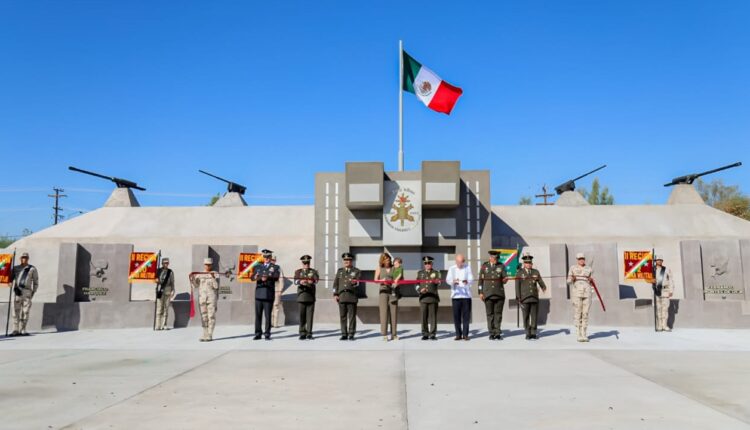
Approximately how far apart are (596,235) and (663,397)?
1765 cm

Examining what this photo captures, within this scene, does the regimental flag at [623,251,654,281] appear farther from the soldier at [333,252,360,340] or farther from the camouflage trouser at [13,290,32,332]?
the camouflage trouser at [13,290,32,332]

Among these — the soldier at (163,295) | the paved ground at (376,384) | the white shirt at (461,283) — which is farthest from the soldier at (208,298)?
the white shirt at (461,283)

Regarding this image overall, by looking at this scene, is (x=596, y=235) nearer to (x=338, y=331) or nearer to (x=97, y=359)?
(x=338, y=331)

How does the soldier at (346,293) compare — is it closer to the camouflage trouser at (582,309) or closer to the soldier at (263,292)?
the soldier at (263,292)

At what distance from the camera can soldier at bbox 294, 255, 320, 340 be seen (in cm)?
1129

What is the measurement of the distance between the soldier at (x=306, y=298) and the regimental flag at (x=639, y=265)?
886 cm

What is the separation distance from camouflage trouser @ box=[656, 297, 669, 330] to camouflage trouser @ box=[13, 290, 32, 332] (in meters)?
15.9

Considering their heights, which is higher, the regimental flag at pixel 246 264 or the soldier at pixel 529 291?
the regimental flag at pixel 246 264

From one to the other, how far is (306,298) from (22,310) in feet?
23.8

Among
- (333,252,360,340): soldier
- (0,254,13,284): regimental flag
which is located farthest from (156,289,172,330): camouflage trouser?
(333,252,360,340): soldier

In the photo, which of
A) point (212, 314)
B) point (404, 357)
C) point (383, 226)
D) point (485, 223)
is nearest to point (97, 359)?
point (212, 314)

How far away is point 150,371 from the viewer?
756 cm

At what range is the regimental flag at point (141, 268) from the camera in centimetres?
1405

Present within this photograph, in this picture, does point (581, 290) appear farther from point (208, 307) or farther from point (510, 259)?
point (208, 307)
